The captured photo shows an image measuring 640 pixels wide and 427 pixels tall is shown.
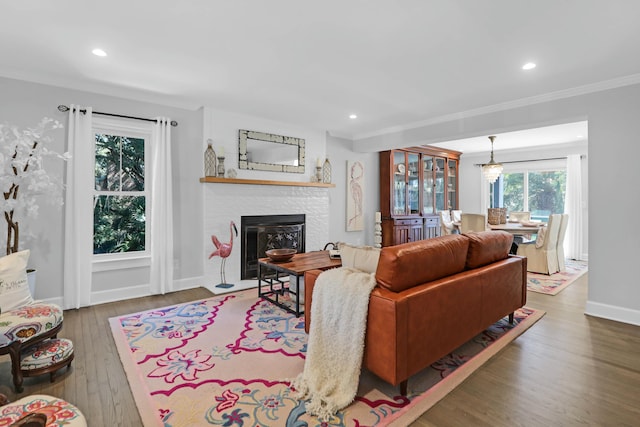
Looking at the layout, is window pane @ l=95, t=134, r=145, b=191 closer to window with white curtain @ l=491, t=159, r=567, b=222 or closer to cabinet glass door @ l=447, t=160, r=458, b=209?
cabinet glass door @ l=447, t=160, r=458, b=209

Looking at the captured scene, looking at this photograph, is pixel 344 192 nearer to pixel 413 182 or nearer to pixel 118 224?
pixel 413 182

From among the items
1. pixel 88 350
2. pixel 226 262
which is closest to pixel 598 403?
pixel 88 350

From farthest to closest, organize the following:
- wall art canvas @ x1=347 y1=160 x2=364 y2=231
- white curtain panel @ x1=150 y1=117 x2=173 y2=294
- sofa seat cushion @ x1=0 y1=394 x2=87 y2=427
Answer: wall art canvas @ x1=347 y1=160 x2=364 y2=231 < white curtain panel @ x1=150 y1=117 x2=173 y2=294 < sofa seat cushion @ x1=0 y1=394 x2=87 y2=427

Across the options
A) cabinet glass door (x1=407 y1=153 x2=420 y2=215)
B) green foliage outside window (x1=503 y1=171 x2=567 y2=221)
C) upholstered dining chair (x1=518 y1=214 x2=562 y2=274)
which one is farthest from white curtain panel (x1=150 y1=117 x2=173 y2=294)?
green foliage outside window (x1=503 y1=171 x2=567 y2=221)

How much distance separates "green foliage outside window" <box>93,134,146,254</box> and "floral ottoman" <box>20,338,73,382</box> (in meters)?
1.86

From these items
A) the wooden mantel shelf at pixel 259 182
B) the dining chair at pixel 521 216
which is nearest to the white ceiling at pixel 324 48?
the wooden mantel shelf at pixel 259 182

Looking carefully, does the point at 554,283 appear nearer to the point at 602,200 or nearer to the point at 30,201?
the point at 602,200

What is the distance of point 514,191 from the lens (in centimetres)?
752

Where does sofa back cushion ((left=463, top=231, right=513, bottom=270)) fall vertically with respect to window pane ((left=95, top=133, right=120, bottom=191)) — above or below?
below

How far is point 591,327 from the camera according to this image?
119 inches

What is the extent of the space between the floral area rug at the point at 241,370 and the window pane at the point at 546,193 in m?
4.65

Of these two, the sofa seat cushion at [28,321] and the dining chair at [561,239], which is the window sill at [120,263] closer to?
the sofa seat cushion at [28,321]

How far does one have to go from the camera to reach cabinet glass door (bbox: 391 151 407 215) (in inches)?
257

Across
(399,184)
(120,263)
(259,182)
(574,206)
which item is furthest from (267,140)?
(574,206)
